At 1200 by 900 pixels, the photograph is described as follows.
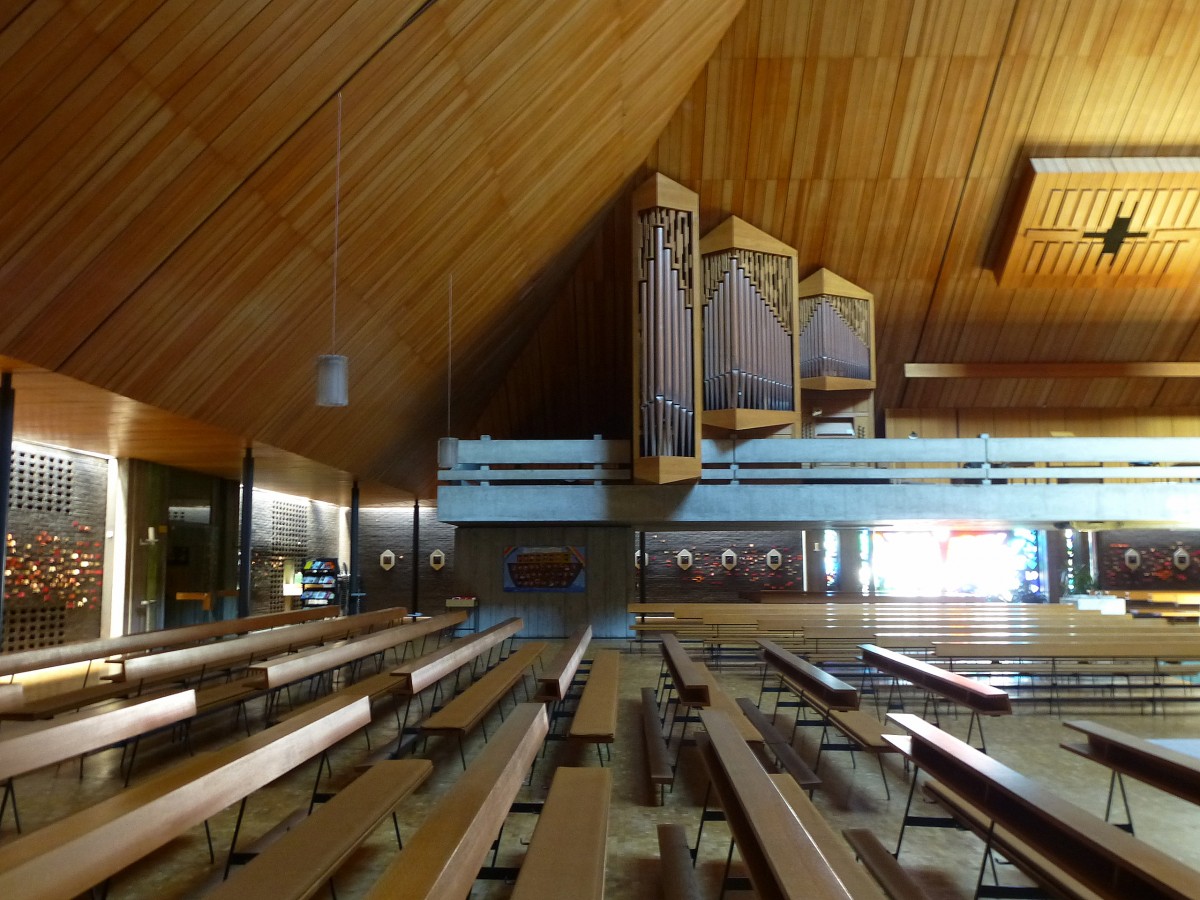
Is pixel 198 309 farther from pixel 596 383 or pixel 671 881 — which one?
pixel 596 383

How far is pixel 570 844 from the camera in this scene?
2646 mm

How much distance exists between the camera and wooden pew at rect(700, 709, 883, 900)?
2.07 metres

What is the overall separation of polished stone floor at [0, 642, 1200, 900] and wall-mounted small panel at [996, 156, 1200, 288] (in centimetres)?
673

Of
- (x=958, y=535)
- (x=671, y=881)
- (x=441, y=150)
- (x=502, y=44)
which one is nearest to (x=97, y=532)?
(x=441, y=150)

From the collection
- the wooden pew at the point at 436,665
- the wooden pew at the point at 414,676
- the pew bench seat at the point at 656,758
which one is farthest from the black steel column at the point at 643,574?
the pew bench seat at the point at 656,758

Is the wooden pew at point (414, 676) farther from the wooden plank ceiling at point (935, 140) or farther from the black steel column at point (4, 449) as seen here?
the wooden plank ceiling at point (935, 140)

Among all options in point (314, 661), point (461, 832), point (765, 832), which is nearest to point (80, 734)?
point (461, 832)

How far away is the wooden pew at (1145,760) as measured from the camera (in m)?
3.25

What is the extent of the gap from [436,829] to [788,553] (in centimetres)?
1437

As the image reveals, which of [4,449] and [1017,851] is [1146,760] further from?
[4,449]

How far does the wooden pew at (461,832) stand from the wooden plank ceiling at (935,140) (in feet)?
28.4

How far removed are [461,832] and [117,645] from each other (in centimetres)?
498

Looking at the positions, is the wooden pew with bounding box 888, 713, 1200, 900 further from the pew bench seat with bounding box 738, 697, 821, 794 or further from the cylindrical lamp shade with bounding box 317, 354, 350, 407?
the cylindrical lamp shade with bounding box 317, 354, 350, 407

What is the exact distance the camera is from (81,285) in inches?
211
